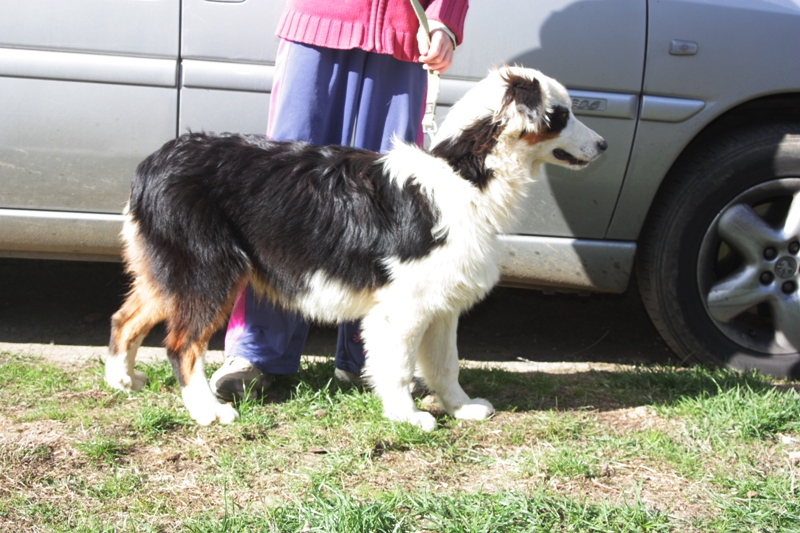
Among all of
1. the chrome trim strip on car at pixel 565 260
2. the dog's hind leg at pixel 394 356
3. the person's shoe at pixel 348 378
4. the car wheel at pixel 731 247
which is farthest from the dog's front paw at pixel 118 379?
the car wheel at pixel 731 247

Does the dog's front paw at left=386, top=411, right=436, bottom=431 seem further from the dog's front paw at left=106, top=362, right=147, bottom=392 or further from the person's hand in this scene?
the person's hand

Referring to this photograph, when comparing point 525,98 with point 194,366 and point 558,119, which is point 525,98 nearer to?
point 558,119

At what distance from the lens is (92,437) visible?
290cm

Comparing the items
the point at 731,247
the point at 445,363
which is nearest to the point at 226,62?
the point at 445,363

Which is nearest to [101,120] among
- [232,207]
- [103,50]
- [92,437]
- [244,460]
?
[103,50]

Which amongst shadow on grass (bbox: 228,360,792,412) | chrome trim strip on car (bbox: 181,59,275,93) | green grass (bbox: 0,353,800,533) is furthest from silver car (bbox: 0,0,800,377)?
green grass (bbox: 0,353,800,533)

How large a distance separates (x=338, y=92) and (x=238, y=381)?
1.32m

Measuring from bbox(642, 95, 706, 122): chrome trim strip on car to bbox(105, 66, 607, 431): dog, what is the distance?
78 cm

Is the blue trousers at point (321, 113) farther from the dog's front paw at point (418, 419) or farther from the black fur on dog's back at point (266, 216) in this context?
the dog's front paw at point (418, 419)

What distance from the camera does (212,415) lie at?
3121mm

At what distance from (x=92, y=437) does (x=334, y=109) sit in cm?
166

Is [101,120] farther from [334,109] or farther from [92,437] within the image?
[92,437]

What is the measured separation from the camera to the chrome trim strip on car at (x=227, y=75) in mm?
3641

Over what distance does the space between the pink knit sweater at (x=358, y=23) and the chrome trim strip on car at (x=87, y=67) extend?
74cm
